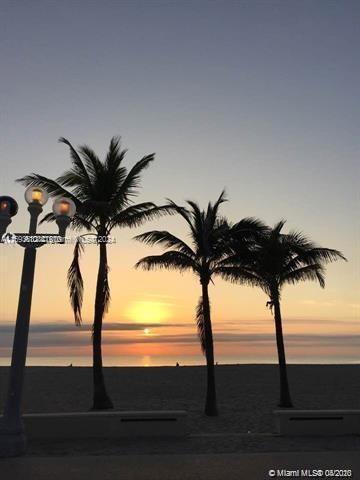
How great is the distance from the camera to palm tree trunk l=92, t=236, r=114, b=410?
21000 mm

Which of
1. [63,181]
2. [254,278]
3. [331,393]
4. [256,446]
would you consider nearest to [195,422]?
[254,278]

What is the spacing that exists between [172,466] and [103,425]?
318cm

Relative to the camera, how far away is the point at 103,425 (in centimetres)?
1096

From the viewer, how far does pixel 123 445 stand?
33.9 ft

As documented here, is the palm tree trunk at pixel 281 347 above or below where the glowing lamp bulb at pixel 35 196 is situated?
below

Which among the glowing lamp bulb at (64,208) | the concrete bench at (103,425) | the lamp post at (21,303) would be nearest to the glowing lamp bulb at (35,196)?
the lamp post at (21,303)

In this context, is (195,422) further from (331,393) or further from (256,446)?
(331,393)

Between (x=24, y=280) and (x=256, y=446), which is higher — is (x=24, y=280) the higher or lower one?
the higher one

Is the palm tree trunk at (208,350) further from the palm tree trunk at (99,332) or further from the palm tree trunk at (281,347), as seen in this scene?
the palm tree trunk at (99,332)

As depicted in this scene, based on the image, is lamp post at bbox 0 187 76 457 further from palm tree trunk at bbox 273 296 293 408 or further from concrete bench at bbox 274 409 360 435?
palm tree trunk at bbox 273 296 293 408

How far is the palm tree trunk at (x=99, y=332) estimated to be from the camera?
2100 centimetres

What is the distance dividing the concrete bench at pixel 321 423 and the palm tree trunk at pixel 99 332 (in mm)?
11217

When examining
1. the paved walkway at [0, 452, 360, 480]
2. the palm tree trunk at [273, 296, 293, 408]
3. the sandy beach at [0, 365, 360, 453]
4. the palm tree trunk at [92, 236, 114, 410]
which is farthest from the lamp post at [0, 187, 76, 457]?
the palm tree trunk at [273, 296, 293, 408]

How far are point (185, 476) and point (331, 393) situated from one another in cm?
2503
